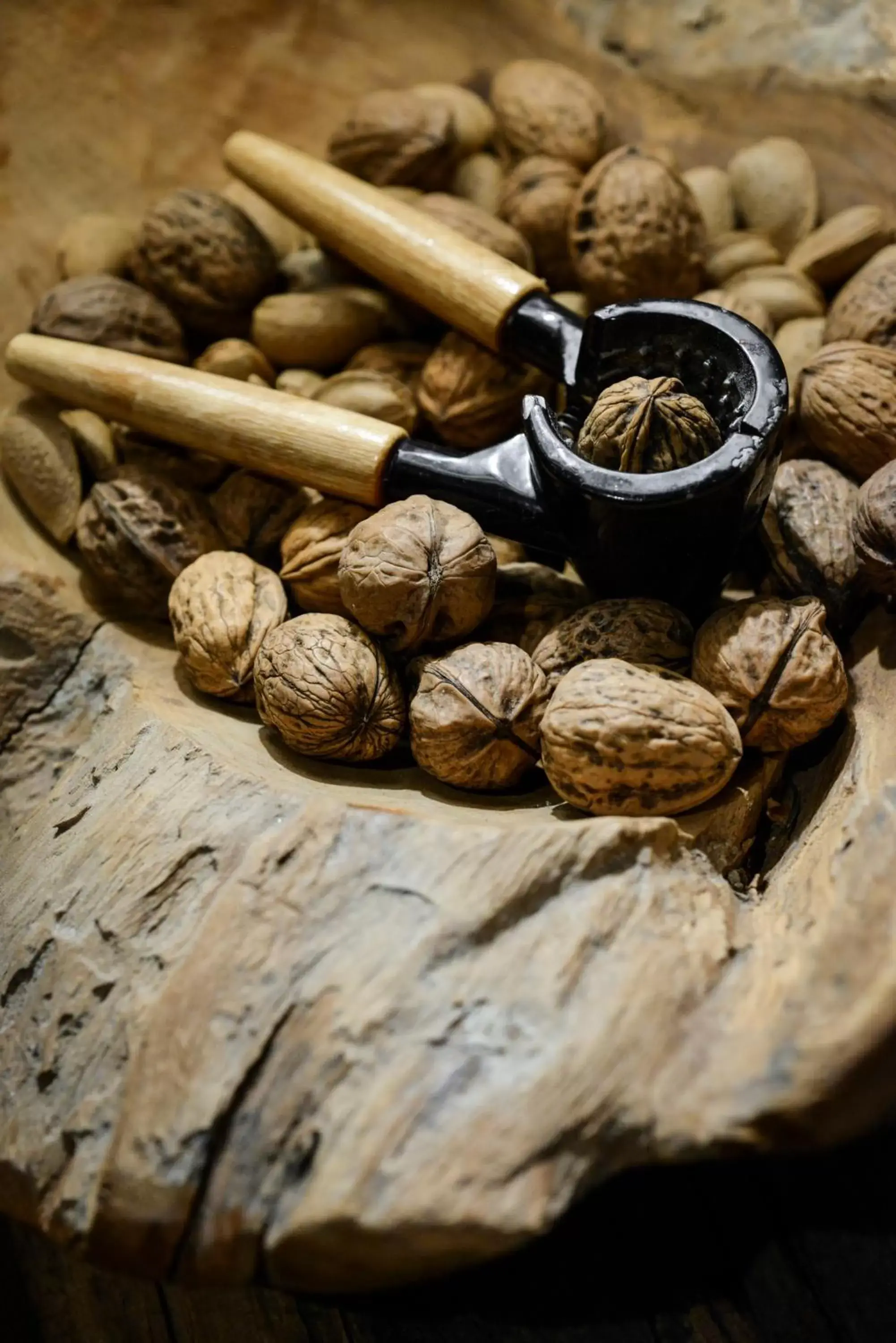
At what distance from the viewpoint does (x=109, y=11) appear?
6.61 feet

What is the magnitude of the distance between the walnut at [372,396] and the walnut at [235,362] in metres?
0.12

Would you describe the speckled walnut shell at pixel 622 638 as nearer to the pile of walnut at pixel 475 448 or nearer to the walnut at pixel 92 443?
the pile of walnut at pixel 475 448

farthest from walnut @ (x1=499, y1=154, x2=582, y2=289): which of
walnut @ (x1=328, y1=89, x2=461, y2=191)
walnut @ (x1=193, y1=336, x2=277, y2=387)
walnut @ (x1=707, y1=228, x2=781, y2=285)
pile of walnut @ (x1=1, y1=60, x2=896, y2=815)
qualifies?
walnut @ (x1=193, y1=336, x2=277, y2=387)

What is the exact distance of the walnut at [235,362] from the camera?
1791 millimetres

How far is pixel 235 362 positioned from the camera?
5.88ft

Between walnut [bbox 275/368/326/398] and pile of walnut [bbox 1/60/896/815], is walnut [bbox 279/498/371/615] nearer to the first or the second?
pile of walnut [bbox 1/60/896/815]

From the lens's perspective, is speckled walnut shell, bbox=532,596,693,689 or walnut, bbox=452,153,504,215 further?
walnut, bbox=452,153,504,215

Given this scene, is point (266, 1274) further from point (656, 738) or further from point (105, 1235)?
point (656, 738)

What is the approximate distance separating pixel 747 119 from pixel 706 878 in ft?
4.92

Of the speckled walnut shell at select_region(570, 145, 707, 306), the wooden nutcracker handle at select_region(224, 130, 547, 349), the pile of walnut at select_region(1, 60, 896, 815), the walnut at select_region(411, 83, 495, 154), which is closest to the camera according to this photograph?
the pile of walnut at select_region(1, 60, 896, 815)

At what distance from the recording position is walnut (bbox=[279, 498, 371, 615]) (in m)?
1.55

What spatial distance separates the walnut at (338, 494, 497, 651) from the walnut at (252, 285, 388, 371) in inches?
20.4

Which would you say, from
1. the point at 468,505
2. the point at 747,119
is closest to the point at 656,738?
the point at 468,505

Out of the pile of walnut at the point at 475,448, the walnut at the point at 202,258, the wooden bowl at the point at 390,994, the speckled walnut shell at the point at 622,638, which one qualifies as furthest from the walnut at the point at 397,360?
the wooden bowl at the point at 390,994
